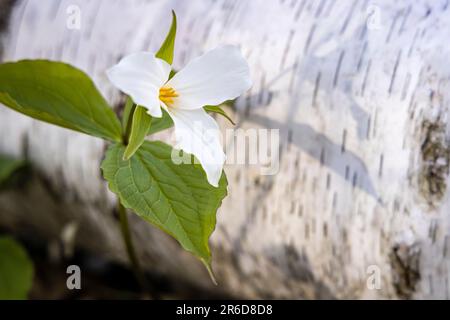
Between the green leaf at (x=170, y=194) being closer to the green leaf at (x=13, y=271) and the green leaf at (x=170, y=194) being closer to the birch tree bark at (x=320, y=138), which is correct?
the birch tree bark at (x=320, y=138)

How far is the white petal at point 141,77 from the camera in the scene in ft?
3.07

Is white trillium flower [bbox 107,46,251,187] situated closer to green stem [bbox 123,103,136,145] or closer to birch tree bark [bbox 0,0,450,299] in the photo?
green stem [bbox 123,103,136,145]

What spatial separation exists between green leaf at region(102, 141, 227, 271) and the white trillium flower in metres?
0.12

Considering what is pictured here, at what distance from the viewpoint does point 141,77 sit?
0.97 meters

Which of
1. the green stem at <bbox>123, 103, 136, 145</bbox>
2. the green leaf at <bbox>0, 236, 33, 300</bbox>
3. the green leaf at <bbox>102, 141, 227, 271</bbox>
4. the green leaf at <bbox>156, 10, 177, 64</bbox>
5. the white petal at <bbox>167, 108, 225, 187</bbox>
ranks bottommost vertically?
the green leaf at <bbox>0, 236, 33, 300</bbox>

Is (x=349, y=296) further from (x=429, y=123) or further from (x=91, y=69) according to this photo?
(x=91, y=69)

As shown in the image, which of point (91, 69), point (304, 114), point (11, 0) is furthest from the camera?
point (11, 0)

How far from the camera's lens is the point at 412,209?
1.27m

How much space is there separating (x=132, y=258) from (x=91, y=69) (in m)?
0.57

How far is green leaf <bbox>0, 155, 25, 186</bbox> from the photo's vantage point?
1.77m

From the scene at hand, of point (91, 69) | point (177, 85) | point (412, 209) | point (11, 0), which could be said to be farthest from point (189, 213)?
point (11, 0)

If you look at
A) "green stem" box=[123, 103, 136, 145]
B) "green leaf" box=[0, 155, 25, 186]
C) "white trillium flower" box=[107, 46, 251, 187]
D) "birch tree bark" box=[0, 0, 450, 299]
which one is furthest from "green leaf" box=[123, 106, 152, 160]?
"green leaf" box=[0, 155, 25, 186]

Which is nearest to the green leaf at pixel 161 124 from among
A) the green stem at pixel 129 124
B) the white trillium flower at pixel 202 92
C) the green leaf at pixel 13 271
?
the green stem at pixel 129 124

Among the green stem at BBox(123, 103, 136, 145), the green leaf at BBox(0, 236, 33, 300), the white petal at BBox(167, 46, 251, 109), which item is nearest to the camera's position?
the white petal at BBox(167, 46, 251, 109)
